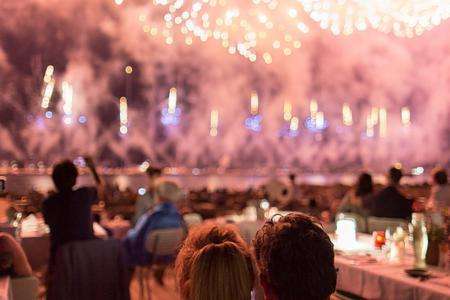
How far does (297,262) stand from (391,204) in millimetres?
4602

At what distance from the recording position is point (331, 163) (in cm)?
3020

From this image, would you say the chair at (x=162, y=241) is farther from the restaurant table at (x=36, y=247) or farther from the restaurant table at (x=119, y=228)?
the restaurant table at (x=119, y=228)

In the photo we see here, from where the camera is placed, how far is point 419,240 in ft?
9.78

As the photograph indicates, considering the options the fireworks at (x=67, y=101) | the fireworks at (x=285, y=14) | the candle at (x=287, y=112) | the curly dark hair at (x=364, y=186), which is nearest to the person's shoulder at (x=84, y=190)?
the curly dark hair at (x=364, y=186)

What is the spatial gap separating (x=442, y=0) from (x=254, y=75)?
1486 centimetres

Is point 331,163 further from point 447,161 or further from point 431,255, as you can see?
point 431,255

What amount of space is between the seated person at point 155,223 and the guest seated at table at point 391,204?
1.87 m

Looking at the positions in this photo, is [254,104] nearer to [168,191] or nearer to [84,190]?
[168,191]

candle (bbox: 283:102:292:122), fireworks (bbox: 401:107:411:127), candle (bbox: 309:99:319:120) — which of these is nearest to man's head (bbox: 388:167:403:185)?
fireworks (bbox: 401:107:411:127)

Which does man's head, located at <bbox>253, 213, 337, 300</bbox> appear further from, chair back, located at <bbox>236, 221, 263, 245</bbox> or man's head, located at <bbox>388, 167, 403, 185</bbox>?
man's head, located at <bbox>388, 167, 403, 185</bbox>

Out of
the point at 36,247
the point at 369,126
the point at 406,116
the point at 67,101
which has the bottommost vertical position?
the point at 36,247

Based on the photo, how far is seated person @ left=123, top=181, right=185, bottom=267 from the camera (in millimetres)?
5438

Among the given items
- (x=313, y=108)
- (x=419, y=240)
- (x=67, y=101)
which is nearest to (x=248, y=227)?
(x=419, y=240)

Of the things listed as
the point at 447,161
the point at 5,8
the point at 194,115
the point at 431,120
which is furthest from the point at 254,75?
the point at 5,8
